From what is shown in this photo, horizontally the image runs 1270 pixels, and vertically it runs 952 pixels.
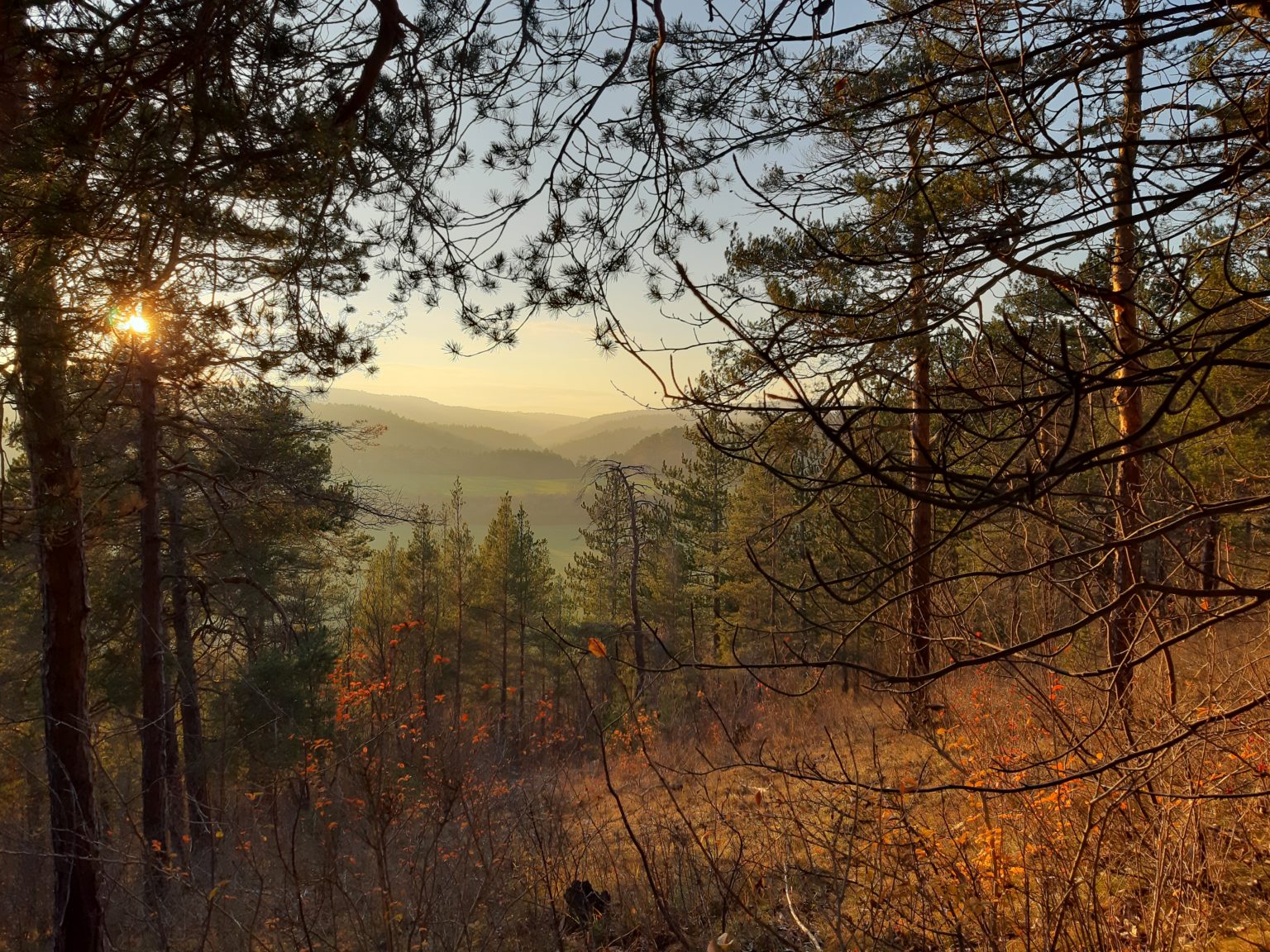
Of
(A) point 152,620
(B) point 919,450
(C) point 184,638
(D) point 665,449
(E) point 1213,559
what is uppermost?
(B) point 919,450

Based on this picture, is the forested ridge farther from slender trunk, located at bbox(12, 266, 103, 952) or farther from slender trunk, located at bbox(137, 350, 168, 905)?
slender trunk, located at bbox(137, 350, 168, 905)

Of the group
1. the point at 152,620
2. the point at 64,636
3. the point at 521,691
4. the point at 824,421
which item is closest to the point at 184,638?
the point at 152,620

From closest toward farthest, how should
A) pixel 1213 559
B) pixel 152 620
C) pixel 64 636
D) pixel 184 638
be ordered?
pixel 1213 559 → pixel 64 636 → pixel 152 620 → pixel 184 638

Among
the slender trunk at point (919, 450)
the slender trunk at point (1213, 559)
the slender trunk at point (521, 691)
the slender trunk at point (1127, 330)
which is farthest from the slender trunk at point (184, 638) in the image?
the slender trunk at point (1213, 559)

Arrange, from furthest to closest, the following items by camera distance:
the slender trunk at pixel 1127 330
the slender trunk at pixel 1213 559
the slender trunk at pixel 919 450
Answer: the slender trunk at pixel 1213 559
the slender trunk at pixel 1127 330
the slender trunk at pixel 919 450

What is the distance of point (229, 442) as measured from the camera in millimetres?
8039

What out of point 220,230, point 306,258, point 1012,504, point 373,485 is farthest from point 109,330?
point 373,485

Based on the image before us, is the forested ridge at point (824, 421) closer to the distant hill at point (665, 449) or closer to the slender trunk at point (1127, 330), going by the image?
the slender trunk at point (1127, 330)

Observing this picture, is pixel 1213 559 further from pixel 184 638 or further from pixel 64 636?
pixel 184 638

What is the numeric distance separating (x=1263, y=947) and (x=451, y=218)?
4.22m

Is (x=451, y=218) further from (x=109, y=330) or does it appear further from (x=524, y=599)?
(x=524, y=599)

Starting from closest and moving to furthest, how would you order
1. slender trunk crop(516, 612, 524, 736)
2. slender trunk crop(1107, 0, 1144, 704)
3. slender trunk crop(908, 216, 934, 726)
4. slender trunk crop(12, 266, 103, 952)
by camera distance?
slender trunk crop(908, 216, 934, 726) → slender trunk crop(1107, 0, 1144, 704) → slender trunk crop(516, 612, 524, 736) → slender trunk crop(12, 266, 103, 952)

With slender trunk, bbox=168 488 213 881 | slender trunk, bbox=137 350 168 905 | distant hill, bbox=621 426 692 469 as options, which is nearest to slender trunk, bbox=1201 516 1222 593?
distant hill, bbox=621 426 692 469

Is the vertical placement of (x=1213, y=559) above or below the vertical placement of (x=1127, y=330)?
below
